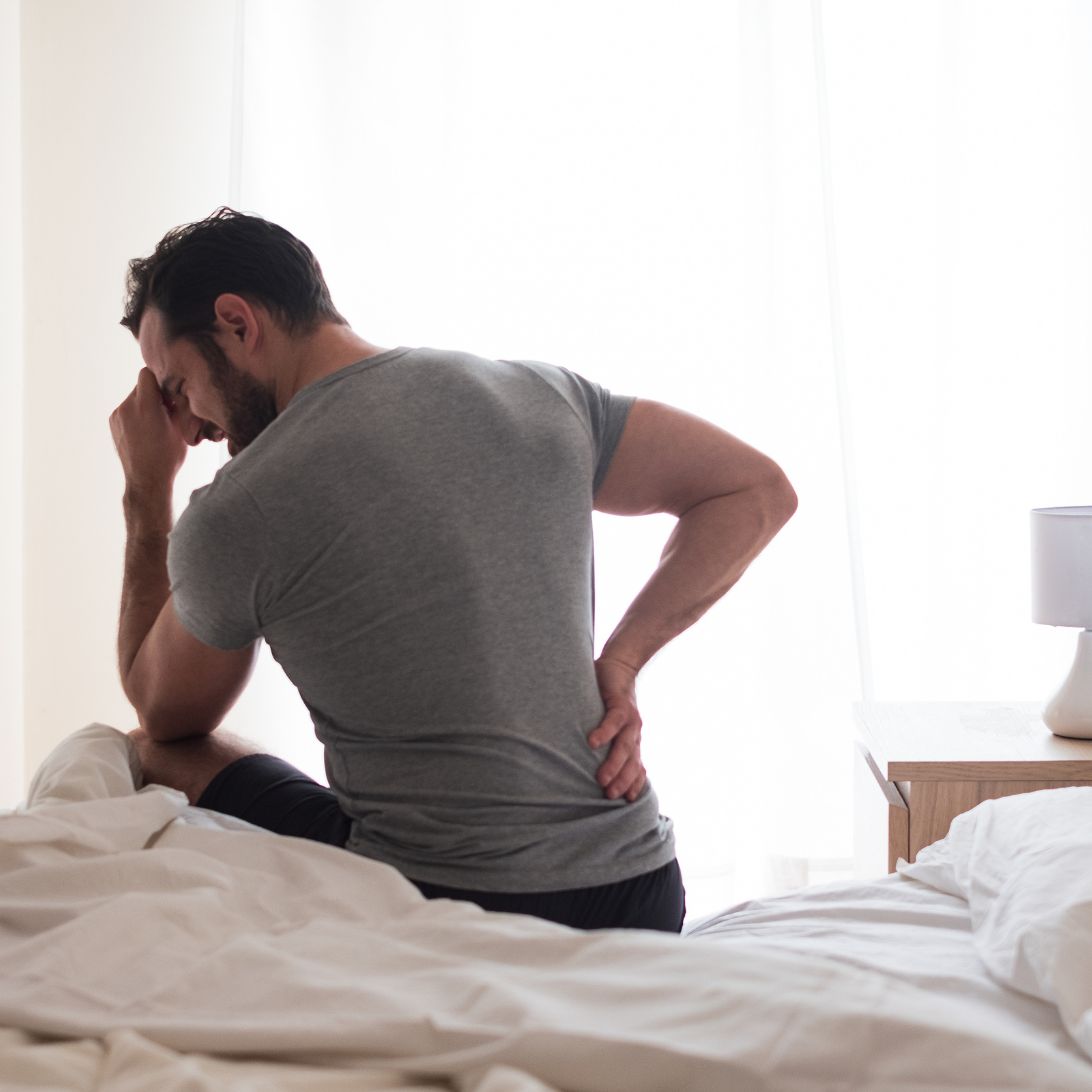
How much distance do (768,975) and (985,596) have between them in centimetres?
198

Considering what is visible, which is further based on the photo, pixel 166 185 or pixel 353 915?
pixel 166 185

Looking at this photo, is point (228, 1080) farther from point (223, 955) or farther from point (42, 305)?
point (42, 305)

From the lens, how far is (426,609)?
113cm

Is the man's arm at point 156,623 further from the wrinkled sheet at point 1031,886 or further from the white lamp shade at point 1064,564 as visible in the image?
the white lamp shade at point 1064,564

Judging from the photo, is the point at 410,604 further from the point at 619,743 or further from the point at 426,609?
the point at 619,743

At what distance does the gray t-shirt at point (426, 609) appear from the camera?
112 cm

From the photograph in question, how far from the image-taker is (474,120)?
256cm

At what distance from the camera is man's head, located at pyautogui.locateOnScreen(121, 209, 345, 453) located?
130 centimetres

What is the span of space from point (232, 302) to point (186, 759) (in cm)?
48

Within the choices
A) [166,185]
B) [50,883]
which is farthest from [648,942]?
[166,185]

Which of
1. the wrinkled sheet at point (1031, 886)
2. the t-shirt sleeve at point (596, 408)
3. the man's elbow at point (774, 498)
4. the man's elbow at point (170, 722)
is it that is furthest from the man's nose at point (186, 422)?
the wrinkled sheet at point (1031, 886)

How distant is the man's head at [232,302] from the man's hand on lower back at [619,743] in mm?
475

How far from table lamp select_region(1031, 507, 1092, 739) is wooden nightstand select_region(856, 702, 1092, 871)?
4 centimetres

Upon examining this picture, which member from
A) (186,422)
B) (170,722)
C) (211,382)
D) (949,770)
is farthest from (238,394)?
(949,770)
